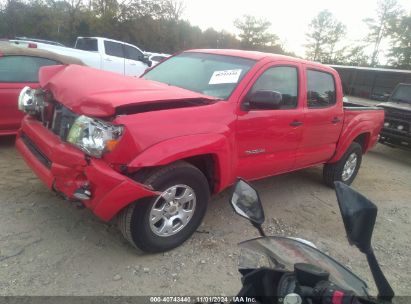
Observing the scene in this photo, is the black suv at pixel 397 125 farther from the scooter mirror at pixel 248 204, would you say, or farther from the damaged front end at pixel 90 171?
the scooter mirror at pixel 248 204

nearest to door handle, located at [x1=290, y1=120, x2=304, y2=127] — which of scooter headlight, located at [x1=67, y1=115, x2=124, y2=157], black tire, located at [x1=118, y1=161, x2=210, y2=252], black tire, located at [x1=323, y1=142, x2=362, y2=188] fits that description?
black tire, located at [x1=118, y1=161, x2=210, y2=252]

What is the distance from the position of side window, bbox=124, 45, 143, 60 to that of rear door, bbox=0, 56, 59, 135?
26.1 ft

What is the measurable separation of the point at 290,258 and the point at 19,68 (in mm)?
5220

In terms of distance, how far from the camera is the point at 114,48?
13375mm

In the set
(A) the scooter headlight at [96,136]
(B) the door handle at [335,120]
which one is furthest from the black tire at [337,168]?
(A) the scooter headlight at [96,136]

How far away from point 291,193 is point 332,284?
4.01 metres

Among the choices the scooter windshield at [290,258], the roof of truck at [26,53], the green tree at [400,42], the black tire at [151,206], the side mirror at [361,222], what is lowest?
the black tire at [151,206]

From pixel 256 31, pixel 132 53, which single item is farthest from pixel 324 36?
pixel 132 53

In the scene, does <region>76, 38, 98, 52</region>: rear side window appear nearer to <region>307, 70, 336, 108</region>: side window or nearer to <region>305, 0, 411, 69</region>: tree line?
<region>307, 70, 336, 108</region>: side window

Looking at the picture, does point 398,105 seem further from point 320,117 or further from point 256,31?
point 256,31

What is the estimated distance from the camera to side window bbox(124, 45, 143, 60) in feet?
44.7

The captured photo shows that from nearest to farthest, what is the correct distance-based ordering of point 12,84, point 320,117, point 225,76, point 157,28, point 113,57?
1. point 225,76
2. point 320,117
3. point 12,84
4. point 113,57
5. point 157,28

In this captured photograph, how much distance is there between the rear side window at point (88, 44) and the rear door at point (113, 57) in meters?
0.39

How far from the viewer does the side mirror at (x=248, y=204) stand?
1966 mm
